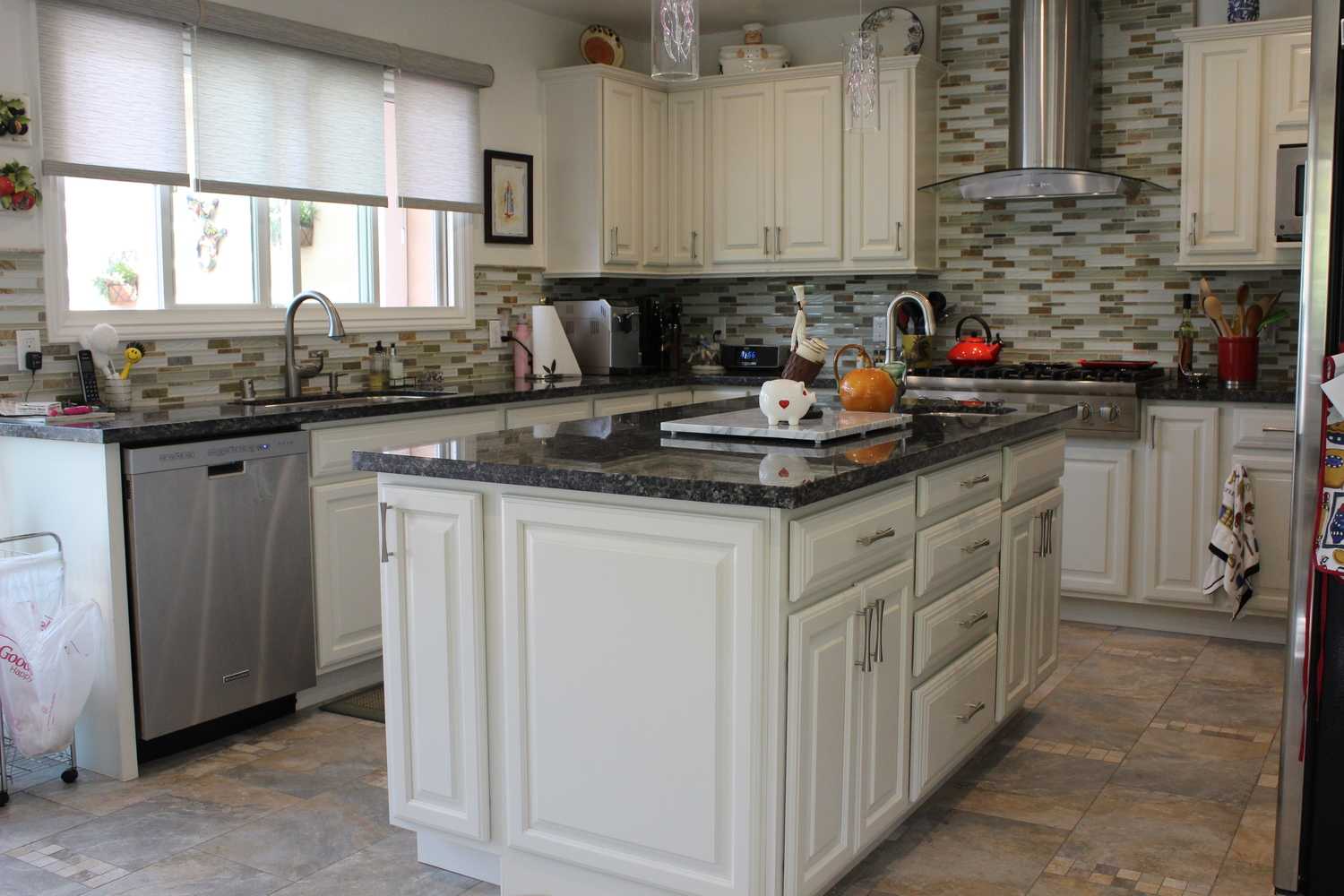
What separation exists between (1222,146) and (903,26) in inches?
57.7

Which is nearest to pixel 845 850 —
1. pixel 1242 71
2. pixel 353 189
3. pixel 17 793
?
pixel 17 793

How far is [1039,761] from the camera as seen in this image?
3402 millimetres

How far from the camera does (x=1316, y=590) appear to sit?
2445 millimetres

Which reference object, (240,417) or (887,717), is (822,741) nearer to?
(887,717)

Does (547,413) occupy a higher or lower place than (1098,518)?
higher

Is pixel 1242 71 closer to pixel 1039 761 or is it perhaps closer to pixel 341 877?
pixel 1039 761

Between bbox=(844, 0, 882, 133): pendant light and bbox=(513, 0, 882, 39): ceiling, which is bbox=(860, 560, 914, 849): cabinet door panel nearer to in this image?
bbox=(844, 0, 882, 133): pendant light

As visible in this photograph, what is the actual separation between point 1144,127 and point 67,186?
4.03 m

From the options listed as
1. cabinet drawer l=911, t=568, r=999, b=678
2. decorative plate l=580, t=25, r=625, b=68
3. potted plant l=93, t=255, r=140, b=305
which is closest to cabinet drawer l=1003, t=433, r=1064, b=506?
cabinet drawer l=911, t=568, r=999, b=678

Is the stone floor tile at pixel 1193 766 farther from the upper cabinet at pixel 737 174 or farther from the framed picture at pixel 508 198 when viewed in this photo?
the framed picture at pixel 508 198

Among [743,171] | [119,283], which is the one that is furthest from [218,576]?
[743,171]

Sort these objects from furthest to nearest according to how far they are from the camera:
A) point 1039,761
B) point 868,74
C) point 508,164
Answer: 1. point 508,164
2. point 1039,761
3. point 868,74

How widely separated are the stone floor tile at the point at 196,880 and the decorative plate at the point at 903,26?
13.7 feet

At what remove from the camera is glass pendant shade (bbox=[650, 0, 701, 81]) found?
2.40m
